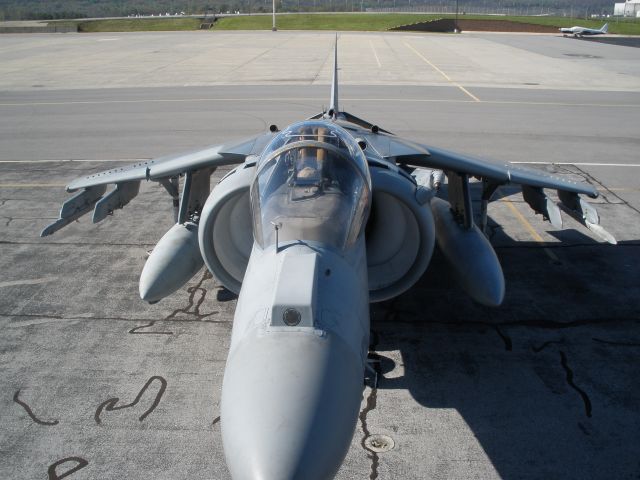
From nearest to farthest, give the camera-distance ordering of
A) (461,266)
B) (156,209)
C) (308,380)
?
(308,380)
(461,266)
(156,209)

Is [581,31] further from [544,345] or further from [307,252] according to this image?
[307,252]

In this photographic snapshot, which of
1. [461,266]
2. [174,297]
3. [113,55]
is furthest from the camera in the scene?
[113,55]

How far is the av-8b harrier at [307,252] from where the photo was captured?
12.5ft

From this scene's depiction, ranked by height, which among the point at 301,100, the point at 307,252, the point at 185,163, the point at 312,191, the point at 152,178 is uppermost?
the point at 312,191

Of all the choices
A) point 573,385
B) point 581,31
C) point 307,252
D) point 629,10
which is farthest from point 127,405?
point 629,10

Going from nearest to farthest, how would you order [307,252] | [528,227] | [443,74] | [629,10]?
1. [307,252]
2. [528,227]
3. [443,74]
4. [629,10]

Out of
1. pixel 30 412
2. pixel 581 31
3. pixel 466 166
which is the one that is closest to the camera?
pixel 30 412

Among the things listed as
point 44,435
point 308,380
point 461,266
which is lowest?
point 44,435

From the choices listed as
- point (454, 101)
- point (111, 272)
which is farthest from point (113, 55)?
point (111, 272)

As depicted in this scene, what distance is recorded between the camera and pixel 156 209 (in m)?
12.4

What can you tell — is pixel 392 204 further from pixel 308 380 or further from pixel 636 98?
pixel 636 98

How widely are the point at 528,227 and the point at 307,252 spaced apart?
7.85m

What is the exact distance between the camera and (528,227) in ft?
37.7

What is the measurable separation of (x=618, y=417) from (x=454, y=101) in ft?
67.1
